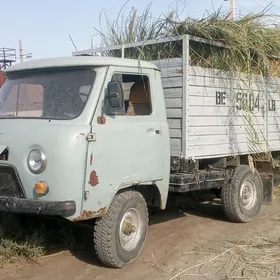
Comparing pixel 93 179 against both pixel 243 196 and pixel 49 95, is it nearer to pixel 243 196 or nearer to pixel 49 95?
pixel 49 95

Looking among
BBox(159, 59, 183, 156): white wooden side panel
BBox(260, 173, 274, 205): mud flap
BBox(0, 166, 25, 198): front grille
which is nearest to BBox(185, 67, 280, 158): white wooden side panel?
BBox(159, 59, 183, 156): white wooden side panel

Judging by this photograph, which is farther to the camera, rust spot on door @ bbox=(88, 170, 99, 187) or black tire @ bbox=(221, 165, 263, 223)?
black tire @ bbox=(221, 165, 263, 223)

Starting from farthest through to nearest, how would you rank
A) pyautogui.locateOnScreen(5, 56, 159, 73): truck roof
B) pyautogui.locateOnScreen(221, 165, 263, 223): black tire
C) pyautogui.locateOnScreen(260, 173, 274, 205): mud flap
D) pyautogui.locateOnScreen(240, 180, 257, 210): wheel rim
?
pyautogui.locateOnScreen(260, 173, 274, 205): mud flap < pyautogui.locateOnScreen(240, 180, 257, 210): wheel rim < pyautogui.locateOnScreen(221, 165, 263, 223): black tire < pyautogui.locateOnScreen(5, 56, 159, 73): truck roof

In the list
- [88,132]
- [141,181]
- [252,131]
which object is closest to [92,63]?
[88,132]

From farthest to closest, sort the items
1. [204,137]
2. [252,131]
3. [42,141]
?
[252,131] < [204,137] < [42,141]

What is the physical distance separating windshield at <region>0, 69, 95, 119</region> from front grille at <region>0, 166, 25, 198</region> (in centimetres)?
67

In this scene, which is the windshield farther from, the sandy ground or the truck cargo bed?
the sandy ground

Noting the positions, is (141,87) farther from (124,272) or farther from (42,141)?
(124,272)

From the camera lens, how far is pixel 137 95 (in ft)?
19.1

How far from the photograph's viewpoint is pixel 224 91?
22.8 feet

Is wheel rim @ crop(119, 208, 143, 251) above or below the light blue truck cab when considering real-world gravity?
below

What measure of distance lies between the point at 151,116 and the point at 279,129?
127 inches

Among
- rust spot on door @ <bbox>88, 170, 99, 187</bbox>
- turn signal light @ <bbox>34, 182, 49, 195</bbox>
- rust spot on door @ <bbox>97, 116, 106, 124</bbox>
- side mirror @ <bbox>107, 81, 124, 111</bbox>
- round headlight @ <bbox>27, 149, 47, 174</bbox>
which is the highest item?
side mirror @ <bbox>107, 81, 124, 111</bbox>

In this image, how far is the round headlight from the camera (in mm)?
4781
